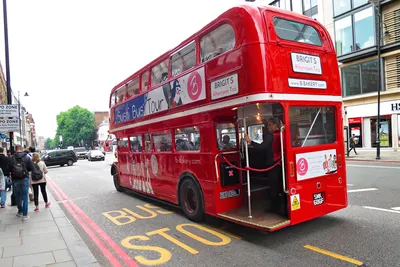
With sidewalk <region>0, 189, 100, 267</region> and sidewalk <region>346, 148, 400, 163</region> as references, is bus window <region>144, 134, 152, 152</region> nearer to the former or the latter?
sidewalk <region>0, 189, 100, 267</region>

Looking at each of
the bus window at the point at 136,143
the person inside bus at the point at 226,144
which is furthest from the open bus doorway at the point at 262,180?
the bus window at the point at 136,143

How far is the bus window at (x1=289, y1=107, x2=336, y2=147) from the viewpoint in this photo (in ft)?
17.1

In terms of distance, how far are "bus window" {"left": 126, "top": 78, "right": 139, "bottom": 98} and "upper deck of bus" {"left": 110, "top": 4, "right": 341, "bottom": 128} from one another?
3.09m

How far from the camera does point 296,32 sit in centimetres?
543

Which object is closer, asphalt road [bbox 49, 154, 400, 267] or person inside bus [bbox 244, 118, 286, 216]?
asphalt road [bbox 49, 154, 400, 267]

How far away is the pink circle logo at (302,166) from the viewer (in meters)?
5.10

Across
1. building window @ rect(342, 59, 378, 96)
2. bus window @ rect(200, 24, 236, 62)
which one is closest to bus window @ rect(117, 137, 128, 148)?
bus window @ rect(200, 24, 236, 62)

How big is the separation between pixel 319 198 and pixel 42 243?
487 centimetres

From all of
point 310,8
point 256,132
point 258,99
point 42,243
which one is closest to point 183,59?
point 256,132

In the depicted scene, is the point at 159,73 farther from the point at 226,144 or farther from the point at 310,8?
the point at 310,8

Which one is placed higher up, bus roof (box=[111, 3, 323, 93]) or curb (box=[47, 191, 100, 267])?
bus roof (box=[111, 3, 323, 93])

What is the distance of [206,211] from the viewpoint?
6.04 m

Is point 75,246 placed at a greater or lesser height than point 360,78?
lesser

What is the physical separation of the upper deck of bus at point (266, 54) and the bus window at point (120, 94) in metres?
4.55
